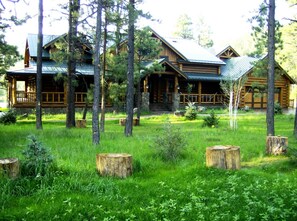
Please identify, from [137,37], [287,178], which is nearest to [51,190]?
[287,178]

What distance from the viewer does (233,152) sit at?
326 inches

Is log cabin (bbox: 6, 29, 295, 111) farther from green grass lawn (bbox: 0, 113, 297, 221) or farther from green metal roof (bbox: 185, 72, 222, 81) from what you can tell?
green grass lawn (bbox: 0, 113, 297, 221)

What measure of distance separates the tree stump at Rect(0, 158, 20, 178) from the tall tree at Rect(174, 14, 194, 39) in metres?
58.3

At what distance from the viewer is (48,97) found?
28703 mm

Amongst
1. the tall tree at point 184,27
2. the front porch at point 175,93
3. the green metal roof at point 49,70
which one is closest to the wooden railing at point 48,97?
the green metal roof at point 49,70

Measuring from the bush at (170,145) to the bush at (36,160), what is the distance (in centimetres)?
320

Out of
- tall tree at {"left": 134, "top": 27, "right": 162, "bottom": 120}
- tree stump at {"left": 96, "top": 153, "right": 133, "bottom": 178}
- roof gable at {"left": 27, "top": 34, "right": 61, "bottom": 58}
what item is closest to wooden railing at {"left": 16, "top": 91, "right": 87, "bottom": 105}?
roof gable at {"left": 27, "top": 34, "right": 61, "bottom": 58}

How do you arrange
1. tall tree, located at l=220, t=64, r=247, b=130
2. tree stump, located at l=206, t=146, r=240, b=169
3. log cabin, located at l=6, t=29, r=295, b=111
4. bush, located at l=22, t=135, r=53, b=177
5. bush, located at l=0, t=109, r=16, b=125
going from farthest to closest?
log cabin, located at l=6, t=29, r=295, b=111
bush, located at l=0, t=109, r=16, b=125
tall tree, located at l=220, t=64, r=247, b=130
tree stump, located at l=206, t=146, r=240, b=169
bush, located at l=22, t=135, r=53, b=177

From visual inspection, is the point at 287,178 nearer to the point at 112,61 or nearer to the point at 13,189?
the point at 13,189

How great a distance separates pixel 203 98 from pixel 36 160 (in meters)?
29.5

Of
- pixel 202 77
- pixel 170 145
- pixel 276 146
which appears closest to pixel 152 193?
pixel 170 145

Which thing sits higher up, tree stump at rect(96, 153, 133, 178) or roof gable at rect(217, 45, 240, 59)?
roof gable at rect(217, 45, 240, 59)

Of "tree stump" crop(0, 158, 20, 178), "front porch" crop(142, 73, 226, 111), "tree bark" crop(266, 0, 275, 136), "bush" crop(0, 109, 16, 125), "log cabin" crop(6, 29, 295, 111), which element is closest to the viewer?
"tree stump" crop(0, 158, 20, 178)

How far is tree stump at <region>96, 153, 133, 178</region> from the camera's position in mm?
7363
